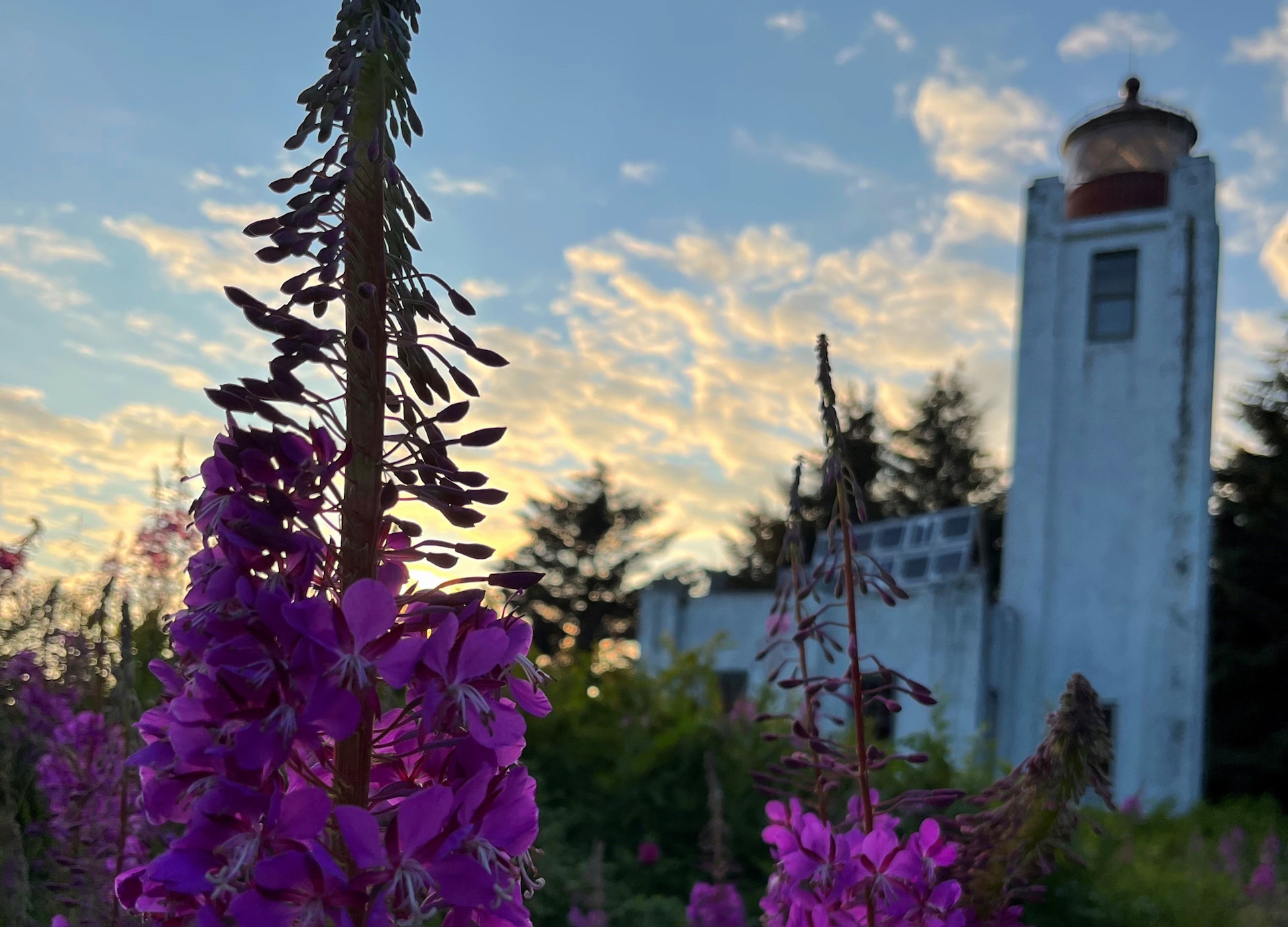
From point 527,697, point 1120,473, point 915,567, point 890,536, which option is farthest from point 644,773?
point 890,536

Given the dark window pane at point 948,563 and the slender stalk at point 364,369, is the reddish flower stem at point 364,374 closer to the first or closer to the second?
the slender stalk at point 364,369

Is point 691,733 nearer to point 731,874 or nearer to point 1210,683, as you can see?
point 731,874

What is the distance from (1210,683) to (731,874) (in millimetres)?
20290

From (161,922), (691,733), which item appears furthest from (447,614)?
(691,733)

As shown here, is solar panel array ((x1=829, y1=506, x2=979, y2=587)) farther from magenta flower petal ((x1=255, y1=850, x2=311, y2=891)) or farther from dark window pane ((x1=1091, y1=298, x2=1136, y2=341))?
magenta flower petal ((x1=255, y1=850, x2=311, y2=891))

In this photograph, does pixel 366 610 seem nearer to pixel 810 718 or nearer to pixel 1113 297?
pixel 810 718

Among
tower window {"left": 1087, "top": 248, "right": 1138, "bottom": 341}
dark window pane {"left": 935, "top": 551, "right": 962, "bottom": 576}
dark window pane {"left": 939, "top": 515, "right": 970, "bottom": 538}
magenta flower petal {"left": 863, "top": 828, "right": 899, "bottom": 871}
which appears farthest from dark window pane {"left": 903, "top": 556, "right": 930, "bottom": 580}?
magenta flower petal {"left": 863, "top": 828, "right": 899, "bottom": 871}

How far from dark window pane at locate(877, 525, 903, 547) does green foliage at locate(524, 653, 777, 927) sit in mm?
11690

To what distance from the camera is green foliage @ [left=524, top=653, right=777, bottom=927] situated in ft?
20.4

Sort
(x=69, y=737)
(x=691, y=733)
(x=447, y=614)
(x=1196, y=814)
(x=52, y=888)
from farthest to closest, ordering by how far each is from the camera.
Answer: (x=1196, y=814), (x=691, y=733), (x=69, y=737), (x=52, y=888), (x=447, y=614)

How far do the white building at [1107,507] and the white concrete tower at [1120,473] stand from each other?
2cm

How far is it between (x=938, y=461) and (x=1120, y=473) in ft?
58.2

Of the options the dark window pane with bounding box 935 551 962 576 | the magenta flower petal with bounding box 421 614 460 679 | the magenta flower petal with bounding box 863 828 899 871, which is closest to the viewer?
the magenta flower petal with bounding box 421 614 460 679

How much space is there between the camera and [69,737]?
107 inches
